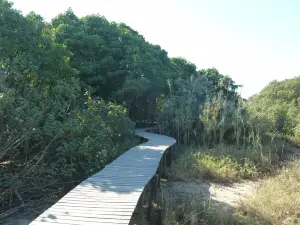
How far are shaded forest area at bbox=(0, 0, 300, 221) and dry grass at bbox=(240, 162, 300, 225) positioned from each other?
205 centimetres

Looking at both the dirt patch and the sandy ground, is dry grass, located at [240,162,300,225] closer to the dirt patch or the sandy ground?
the dirt patch

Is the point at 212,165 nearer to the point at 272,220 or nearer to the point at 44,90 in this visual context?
the point at 272,220

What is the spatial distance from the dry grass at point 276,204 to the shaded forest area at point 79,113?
205 cm

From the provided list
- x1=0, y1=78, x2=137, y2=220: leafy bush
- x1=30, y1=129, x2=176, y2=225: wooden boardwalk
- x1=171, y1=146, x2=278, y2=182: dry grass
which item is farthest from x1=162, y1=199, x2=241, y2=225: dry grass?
x1=171, y1=146, x2=278, y2=182: dry grass

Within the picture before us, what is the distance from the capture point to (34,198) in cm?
501

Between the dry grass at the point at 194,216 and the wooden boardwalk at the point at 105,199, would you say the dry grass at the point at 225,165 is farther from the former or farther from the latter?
the dry grass at the point at 194,216

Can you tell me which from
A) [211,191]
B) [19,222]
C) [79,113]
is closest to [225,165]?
[211,191]

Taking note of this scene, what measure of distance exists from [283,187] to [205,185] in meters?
1.74

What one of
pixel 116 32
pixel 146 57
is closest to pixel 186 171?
pixel 146 57

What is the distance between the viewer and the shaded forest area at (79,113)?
5.14m

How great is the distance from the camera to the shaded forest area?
5.14m

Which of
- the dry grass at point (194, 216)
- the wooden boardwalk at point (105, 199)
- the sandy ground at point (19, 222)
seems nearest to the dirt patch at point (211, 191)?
the dry grass at point (194, 216)

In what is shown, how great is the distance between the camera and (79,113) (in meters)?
7.46

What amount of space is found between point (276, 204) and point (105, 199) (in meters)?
2.65
